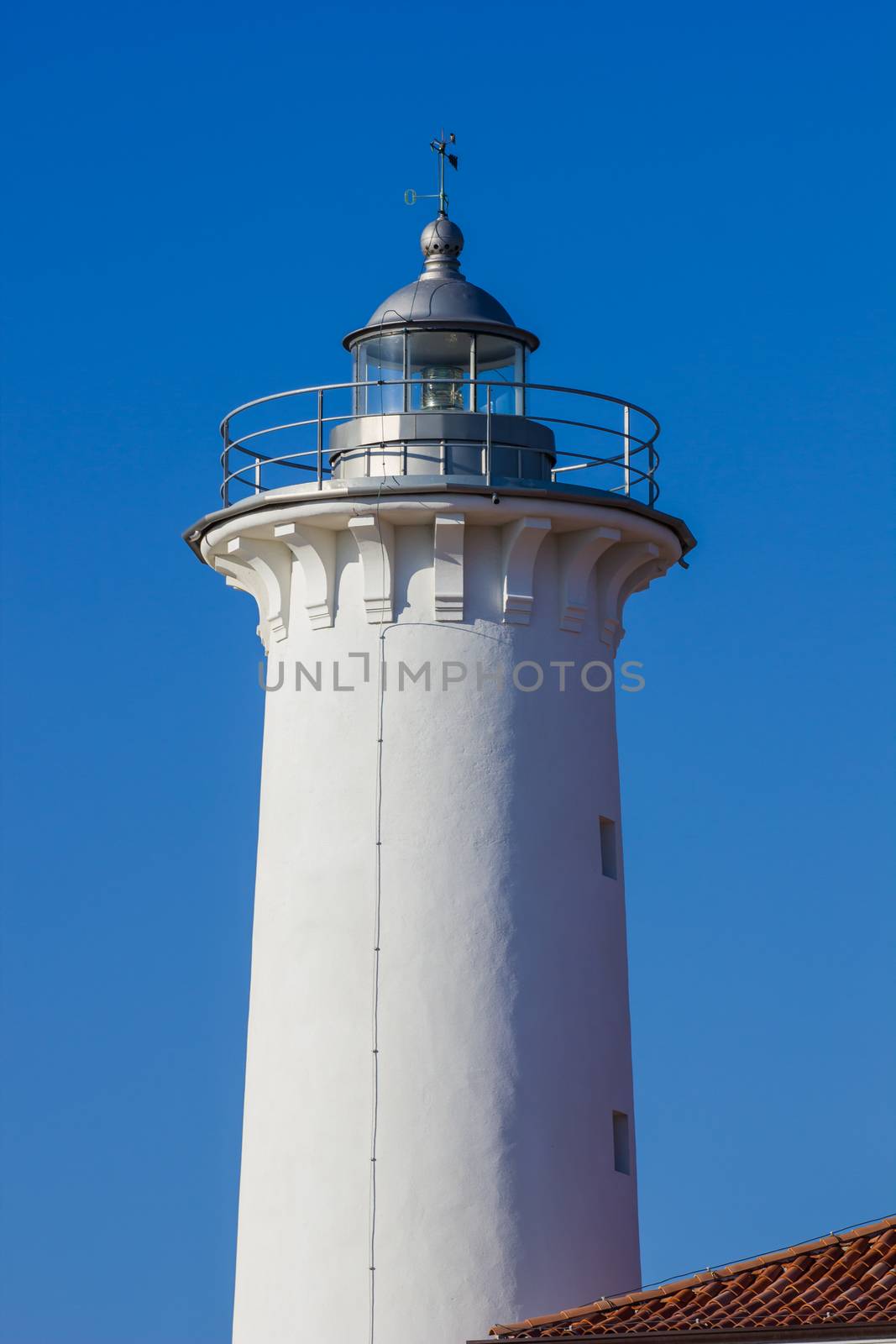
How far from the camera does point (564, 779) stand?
22.9 metres

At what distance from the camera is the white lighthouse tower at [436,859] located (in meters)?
21.6

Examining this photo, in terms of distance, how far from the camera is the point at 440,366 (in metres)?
23.8

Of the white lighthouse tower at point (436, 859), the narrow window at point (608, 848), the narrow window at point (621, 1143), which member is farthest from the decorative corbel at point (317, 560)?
the narrow window at point (621, 1143)

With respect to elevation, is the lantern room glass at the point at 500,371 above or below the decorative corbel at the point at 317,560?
above

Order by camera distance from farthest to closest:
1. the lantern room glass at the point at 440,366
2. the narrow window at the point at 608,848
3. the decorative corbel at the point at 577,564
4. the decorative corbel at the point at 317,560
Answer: the lantern room glass at the point at 440,366
the narrow window at the point at 608,848
the decorative corbel at the point at 577,564
the decorative corbel at the point at 317,560

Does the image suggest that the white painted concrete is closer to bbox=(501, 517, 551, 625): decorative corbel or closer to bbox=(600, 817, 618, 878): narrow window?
bbox=(501, 517, 551, 625): decorative corbel

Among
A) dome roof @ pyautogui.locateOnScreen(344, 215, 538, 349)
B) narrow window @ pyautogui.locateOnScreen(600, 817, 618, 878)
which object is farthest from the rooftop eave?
narrow window @ pyautogui.locateOnScreen(600, 817, 618, 878)

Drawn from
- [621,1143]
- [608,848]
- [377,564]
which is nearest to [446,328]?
[377,564]

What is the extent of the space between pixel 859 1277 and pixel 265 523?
8.42m

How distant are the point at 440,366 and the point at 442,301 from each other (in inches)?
23.3

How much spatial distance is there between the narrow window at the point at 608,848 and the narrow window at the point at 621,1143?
2136 mm

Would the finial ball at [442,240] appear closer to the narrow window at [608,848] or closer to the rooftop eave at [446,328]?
the rooftop eave at [446,328]

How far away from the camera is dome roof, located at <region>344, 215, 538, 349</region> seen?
23.6 m

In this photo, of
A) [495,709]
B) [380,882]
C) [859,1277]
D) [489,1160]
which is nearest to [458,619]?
[495,709]
